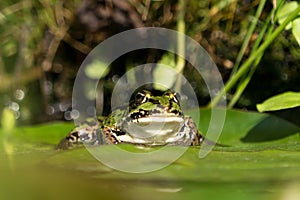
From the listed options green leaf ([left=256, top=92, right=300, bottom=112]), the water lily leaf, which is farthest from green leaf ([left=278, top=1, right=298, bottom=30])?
green leaf ([left=256, top=92, right=300, bottom=112])

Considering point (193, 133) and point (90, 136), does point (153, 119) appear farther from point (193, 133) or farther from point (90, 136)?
point (90, 136)

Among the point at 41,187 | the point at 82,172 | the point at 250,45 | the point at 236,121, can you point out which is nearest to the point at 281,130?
the point at 236,121

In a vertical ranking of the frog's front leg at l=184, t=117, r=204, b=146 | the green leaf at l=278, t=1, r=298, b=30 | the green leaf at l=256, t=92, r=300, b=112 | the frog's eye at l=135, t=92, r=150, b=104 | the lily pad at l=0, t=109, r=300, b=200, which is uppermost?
the green leaf at l=278, t=1, r=298, b=30

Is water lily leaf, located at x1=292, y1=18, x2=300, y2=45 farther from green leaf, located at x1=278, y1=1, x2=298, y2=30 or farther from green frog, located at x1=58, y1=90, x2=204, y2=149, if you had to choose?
green frog, located at x1=58, y1=90, x2=204, y2=149

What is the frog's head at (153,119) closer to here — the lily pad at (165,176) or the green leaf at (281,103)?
the green leaf at (281,103)

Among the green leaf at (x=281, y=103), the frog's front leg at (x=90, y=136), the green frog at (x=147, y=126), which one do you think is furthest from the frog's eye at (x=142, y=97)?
the green leaf at (x=281, y=103)

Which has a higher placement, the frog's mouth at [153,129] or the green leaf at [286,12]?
the green leaf at [286,12]

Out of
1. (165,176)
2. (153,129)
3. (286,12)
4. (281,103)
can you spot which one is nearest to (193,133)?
(153,129)

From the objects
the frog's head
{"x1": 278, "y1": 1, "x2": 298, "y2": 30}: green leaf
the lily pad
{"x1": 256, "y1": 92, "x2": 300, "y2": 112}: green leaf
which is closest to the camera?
the lily pad
